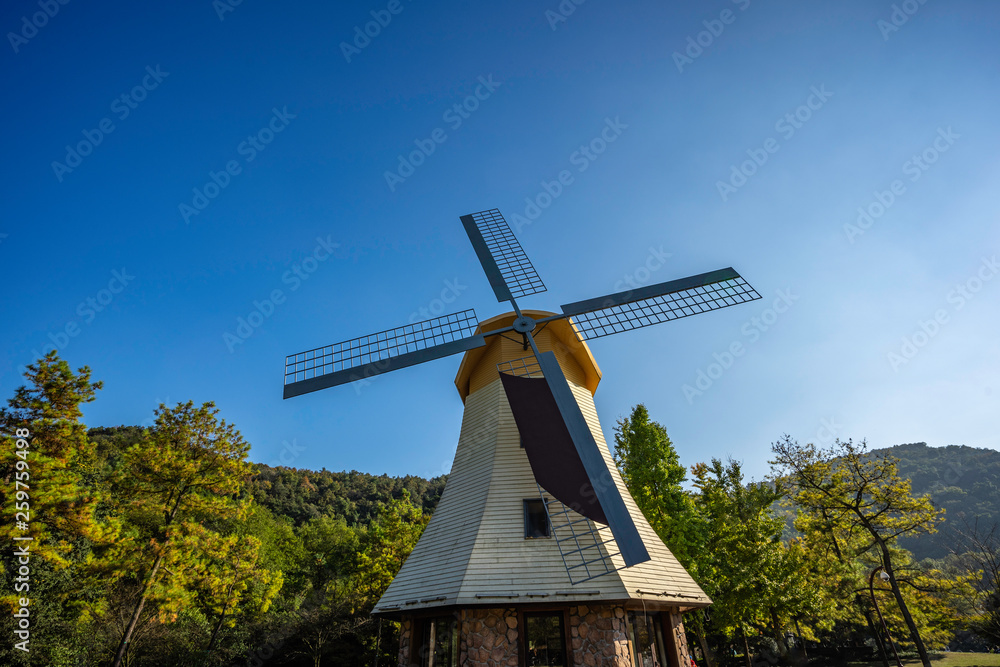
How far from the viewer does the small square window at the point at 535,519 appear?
Answer: 10367 mm

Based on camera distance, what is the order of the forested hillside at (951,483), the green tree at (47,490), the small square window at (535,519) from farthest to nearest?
1. the forested hillside at (951,483)
2. the green tree at (47,490)
3. the small square window at (535,519)

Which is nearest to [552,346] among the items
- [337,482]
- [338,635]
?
[338,635]

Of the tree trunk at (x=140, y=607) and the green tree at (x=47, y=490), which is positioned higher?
the green tree at (x=47, y=490)

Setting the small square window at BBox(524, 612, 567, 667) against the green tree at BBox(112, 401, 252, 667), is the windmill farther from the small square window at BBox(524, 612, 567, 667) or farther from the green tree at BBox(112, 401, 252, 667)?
the green tree at BBox(112, 401, 252, 667)

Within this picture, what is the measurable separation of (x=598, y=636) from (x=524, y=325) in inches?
285

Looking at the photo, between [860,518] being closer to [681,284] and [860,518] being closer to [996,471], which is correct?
[681,284]

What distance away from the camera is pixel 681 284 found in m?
13.4

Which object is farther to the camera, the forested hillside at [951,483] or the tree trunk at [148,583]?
the forested hillside at [951,483]

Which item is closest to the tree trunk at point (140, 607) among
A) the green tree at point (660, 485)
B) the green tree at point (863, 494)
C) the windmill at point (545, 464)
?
the windmill at point (545, 464)

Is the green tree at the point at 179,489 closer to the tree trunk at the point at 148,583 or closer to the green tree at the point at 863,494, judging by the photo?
the tree trunk at the point at 148,583

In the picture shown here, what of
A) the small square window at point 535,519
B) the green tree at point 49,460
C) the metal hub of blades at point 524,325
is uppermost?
the metal hub of blades at point 524,325

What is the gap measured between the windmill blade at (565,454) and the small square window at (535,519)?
3.95ft

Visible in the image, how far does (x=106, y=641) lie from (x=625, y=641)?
64.3 ft

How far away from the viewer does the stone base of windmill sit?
9.09 m
